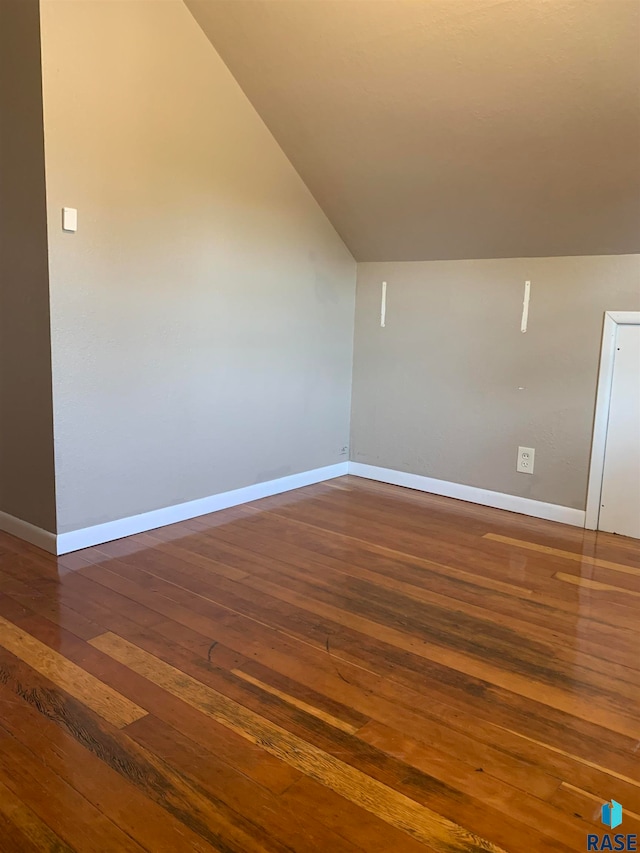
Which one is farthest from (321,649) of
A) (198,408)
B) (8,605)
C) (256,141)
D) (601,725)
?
(256,141)

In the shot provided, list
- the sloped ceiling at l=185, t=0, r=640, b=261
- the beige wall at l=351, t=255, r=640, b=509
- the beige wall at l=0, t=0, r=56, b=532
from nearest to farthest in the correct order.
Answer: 1. the sloped ceiling at l=185, t=0, r=640, b=261
2. the beige wall at l=0, t=0, r=56, b=532
3. the beige wall at l=351, t=255, r=640, b=509

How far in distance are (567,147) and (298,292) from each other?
1528mm

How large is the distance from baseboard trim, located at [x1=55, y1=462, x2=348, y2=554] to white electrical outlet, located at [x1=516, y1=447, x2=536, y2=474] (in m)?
1.17

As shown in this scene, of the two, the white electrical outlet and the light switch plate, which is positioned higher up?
the light switch plate

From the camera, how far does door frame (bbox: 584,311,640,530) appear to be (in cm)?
297

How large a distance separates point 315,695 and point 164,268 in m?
1.91

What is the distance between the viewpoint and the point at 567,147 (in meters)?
2.54

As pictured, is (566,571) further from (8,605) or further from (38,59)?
(38,59)

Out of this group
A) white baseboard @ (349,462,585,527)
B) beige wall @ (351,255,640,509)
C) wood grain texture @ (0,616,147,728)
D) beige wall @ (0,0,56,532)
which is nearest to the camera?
wood grain texture @ (0,616,147,728)

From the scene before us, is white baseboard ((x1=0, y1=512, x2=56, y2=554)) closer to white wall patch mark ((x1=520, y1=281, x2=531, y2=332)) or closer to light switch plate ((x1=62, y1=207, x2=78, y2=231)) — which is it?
light switch plate ((x1=62, y1=207, x2=78, y2=231))

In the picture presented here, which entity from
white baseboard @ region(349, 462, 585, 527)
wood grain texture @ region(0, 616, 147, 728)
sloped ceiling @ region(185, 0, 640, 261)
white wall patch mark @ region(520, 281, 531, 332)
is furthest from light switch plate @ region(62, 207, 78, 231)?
white baseboard @ region(349, 462, 585, 527)

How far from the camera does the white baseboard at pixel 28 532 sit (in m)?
2.59

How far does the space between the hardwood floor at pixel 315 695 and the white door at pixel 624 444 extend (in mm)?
261

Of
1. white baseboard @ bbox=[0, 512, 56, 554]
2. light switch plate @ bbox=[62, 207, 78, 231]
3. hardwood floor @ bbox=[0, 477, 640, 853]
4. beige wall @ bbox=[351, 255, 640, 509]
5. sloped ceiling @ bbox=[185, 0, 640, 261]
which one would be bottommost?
hardwood floor @ bbox=[0, 477, 640, 853]
